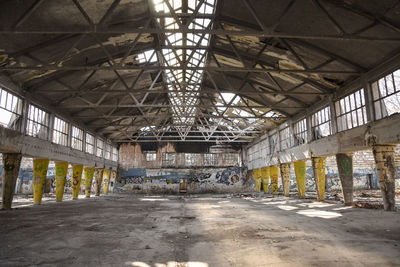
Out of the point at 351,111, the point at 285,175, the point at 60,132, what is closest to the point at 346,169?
the point at 351,111

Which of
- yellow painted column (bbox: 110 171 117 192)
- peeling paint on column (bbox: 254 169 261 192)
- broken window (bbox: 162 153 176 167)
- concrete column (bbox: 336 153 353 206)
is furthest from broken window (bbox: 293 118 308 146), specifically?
yellow painted column (bbox: 110 171 117 192)

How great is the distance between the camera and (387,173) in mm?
11930

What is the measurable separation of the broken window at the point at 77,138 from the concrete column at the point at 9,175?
726 centimetres

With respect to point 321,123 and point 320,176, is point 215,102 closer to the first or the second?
point 321,123

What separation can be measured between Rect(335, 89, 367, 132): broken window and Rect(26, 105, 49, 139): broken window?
58.7ft

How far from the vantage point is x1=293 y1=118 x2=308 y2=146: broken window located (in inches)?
773

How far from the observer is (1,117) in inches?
508

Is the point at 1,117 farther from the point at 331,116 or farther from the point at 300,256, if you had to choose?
the point at 331,116

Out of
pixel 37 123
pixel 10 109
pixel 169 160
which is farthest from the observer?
pixel 169 160

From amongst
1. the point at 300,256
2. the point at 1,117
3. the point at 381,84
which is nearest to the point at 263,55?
the point at 381,84

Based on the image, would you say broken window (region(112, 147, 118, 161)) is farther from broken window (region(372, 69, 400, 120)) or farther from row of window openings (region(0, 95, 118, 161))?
broken window (region(372, 69, 400, 120))

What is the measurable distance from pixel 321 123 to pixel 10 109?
18.1 m

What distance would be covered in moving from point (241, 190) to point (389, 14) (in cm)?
2817

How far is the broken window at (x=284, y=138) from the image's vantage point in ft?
74.0
